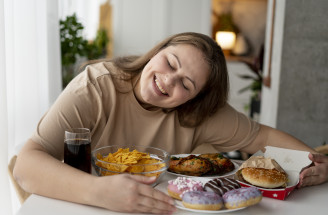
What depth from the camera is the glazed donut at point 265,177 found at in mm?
1234

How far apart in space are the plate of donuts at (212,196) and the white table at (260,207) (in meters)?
0.05

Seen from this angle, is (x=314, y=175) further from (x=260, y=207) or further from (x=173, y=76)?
(x=173, y=76)

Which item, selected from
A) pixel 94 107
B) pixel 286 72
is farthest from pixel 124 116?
pixel 286 72

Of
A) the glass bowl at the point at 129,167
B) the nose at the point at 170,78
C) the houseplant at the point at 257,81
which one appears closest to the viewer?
the glass bowl at the point at 129,167

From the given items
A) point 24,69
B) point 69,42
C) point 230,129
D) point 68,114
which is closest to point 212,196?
point 68,114

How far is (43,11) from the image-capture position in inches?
83.8

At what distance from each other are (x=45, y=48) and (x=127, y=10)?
3701mm

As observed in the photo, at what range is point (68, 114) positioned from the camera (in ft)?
4.55

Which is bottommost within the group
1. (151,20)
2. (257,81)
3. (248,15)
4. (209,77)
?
(257,81)

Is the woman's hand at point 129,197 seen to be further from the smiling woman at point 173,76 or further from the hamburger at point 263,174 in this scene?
the smiling woman at point 173,76

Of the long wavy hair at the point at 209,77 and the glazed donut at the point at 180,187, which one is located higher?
the long wavy hair at the point at 209,77

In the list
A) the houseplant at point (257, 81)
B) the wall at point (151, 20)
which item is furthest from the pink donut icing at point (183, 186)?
the wall at point (151, 20)

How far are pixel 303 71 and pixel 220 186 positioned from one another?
199cm

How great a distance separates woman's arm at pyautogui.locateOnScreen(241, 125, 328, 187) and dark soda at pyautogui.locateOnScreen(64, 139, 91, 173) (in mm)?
751
